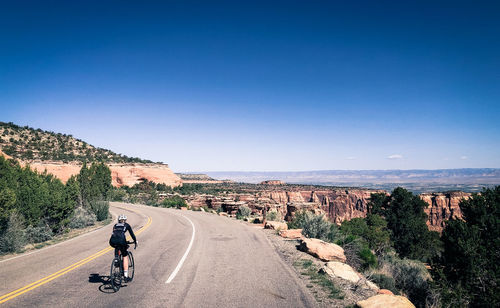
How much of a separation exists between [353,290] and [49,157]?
5476 centimetres

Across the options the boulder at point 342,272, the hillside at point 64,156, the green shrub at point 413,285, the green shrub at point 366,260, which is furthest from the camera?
the hillside at point 64,156

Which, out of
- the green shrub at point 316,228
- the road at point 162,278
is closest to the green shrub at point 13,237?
the road at point 162,278

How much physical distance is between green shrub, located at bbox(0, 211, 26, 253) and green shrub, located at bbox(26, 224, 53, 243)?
56 centimetres

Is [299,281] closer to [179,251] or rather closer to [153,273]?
[153,273]

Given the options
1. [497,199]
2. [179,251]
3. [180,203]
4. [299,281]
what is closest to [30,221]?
[179,251]

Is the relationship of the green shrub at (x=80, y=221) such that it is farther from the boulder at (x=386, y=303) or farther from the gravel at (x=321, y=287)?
the boulder at (x=386, y=303)

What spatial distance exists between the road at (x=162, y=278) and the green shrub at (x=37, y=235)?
6.68ft

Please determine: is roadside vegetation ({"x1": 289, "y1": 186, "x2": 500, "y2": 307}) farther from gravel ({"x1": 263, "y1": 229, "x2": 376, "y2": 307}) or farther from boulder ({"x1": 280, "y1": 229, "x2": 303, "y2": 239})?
gravel ({"x1": 263, "y1": 229, "x2": 376, "y2": 307})

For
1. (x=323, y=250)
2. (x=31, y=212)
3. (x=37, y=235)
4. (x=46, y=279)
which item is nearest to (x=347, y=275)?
(x=323, y=250)

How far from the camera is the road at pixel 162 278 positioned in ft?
20.5

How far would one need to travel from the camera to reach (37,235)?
45.9 ft

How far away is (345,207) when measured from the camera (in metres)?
78.9

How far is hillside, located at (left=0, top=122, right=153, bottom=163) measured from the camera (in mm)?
43969

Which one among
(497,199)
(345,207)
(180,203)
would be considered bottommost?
(345,207)
